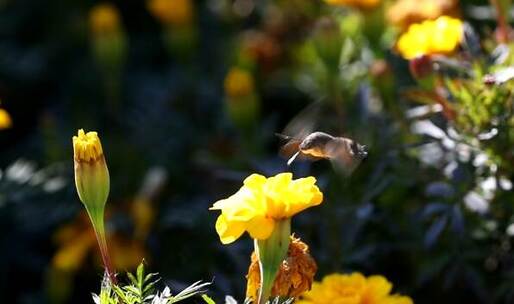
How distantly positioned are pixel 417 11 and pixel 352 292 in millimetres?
660

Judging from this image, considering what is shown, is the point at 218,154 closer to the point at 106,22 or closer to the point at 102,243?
the point at 106,22

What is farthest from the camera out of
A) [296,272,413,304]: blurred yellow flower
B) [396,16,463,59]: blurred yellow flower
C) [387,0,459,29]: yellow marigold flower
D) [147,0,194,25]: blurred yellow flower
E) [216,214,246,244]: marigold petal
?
[147,0,194,25]: blurred yellow flower

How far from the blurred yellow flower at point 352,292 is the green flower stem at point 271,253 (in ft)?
0.37

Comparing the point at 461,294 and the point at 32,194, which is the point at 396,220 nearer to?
the point at 461,294

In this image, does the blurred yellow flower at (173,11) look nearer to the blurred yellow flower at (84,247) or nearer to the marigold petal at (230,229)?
the blurred yellow flower at (84,247)

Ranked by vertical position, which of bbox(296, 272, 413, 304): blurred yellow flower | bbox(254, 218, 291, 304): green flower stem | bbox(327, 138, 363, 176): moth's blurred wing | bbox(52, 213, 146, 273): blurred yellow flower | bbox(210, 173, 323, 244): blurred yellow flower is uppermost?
bbox(210, 173, 323, 244): blurred yellow flower

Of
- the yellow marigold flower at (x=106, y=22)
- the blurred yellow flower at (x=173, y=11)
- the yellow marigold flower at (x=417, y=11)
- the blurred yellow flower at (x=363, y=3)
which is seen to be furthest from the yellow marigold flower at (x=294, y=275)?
the blurred yellow flower at (x=173, y=11)

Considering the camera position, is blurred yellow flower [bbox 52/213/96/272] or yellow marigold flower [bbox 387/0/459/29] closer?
yellow marigold flower [bbox 387/0/459/29]

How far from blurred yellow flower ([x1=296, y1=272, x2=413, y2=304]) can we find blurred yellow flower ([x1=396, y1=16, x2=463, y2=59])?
0.41 metres

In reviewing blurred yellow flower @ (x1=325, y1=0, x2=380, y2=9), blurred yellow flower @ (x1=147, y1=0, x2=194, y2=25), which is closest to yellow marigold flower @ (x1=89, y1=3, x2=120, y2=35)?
blurred yellow flower @ (x1=147, y1=0, x2=194, y2=25)

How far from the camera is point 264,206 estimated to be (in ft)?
3.24

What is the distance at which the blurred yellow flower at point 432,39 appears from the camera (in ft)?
4.61

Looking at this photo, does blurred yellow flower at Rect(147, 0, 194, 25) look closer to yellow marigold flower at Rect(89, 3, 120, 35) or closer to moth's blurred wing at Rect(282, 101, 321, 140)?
yellow marigold flower at Rect(89, 3, 120, 35)

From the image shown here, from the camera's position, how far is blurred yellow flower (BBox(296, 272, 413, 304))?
1.11 meters
